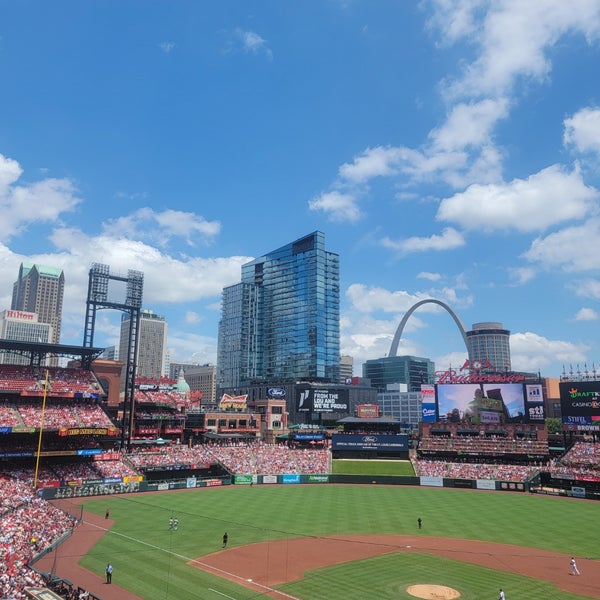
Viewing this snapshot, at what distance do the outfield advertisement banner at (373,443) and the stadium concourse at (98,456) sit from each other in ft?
9.72

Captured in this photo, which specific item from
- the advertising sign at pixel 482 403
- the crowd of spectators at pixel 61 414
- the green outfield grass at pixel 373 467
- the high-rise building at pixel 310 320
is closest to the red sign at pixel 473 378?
the advertising sign at pixel 482 403

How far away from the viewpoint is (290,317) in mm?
196500

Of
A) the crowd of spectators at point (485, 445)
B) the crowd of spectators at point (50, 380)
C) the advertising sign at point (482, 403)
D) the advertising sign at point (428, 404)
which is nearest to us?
the crowd of spectators at point (50, 380)

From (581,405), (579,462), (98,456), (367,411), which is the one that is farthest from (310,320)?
(98,456)

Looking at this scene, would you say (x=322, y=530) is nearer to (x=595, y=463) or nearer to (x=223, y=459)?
(x=223, y=459)

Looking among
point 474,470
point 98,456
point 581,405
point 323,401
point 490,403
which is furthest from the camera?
point 323,401

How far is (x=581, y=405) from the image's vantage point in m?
82.0

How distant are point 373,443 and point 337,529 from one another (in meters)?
45.9

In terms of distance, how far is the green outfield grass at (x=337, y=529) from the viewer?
102 ft

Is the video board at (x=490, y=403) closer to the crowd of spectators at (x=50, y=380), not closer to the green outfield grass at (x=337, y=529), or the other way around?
the green outfield grass at (x=337, y=529)

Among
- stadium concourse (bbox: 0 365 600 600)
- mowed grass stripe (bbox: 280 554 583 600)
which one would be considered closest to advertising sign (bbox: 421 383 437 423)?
stadium concourse (bbox: 0 365 600 600)

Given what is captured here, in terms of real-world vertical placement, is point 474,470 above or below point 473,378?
below

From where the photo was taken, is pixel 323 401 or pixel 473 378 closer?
pixel 473 378

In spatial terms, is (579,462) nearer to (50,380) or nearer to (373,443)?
(373,443)
